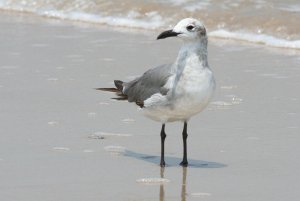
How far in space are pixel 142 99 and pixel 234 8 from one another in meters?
6.84

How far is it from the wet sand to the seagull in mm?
357

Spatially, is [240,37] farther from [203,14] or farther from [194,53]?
[194,53]

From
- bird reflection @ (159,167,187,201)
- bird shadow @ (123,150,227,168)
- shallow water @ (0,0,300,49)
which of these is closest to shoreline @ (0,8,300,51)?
shallow water @ (0,0,300,49)

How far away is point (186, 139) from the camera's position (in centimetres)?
658

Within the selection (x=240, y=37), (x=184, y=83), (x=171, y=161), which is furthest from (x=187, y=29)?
(x=240, y=37)

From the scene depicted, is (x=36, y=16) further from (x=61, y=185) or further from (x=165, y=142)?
Result: (x=61, y=185)

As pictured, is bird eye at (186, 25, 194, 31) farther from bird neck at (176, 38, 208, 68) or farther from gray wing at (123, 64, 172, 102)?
gray wing at (123, 64, 172, 102)

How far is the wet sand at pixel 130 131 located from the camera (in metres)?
5.69

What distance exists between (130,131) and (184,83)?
3.84ft

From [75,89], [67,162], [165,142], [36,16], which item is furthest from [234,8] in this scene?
[67,162]

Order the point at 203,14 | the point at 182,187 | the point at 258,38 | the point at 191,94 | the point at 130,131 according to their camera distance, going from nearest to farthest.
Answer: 1. the point at 182,187
2. the point at 191,94
3. the point at 130,131
4. the point at 258,38
5. the point at 203,14

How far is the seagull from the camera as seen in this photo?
19.9 ft

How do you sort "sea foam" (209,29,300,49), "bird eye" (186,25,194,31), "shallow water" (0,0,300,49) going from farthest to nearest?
"shallow water" (0,0,300,49), "sea foam" (209,29,300,49), "bird eye" (186,25,194,31)

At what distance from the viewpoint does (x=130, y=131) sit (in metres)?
7.15
